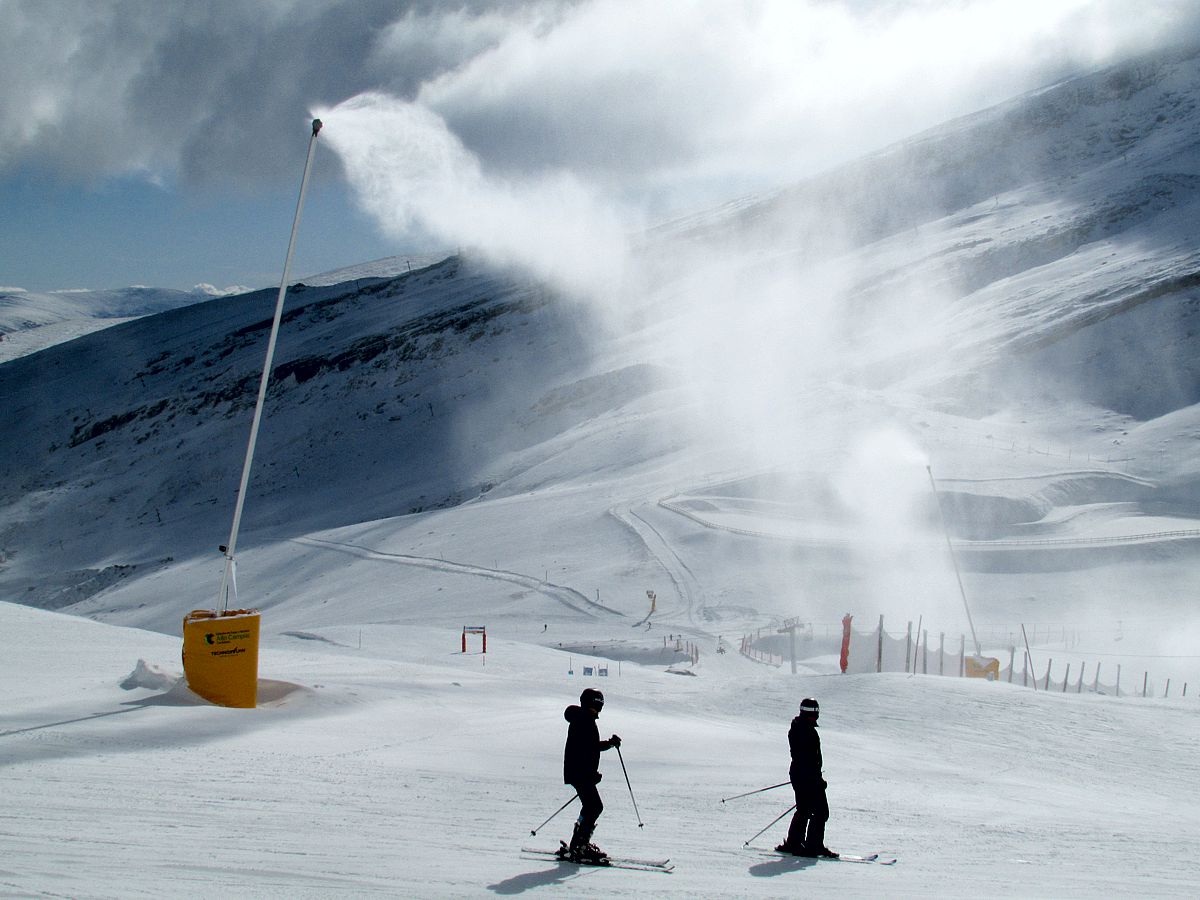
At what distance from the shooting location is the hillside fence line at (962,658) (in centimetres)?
2548

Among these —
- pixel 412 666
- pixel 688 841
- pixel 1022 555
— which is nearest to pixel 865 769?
pixel 688 841

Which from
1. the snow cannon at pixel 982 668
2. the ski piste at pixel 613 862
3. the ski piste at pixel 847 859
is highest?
the ski piste at pixel 613 862

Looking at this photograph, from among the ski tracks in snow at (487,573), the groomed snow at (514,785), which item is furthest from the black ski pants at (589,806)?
the ski tracks in snow at (487,573)

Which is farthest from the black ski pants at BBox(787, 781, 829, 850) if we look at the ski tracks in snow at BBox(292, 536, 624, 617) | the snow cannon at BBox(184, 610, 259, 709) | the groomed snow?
the ski tracks in snow at BBox(292, 536, 624, 617)

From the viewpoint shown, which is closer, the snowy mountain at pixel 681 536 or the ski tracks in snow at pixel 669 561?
the snowy mountain at pixel 681 536

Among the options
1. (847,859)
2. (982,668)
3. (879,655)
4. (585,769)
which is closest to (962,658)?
(982,668)

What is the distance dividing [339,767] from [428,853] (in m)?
3.32

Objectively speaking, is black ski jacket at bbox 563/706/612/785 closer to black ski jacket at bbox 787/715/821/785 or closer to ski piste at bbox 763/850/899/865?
black ski jacket at bbox 787/715/821/785

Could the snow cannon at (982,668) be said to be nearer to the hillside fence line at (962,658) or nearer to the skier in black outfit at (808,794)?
the hillside fence line at (962,658)

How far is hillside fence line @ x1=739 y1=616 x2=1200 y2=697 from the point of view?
83.6ft

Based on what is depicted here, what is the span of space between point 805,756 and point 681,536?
116 feet

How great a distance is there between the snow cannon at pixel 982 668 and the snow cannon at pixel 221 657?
1977 cm

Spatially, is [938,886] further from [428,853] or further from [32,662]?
[32,662]

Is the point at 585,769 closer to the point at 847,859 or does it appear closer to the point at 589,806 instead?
the point at 589,806
